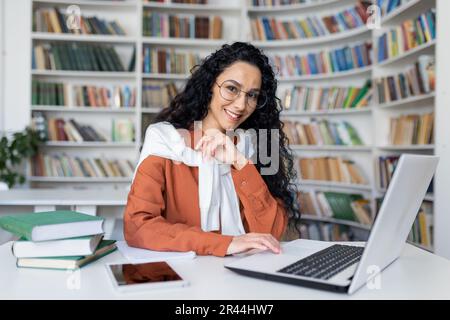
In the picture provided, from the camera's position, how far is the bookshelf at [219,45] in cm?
406

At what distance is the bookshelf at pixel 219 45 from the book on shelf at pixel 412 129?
0.21 metres

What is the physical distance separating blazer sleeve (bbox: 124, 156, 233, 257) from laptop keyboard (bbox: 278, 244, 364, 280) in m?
0.22

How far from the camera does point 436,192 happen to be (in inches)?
109

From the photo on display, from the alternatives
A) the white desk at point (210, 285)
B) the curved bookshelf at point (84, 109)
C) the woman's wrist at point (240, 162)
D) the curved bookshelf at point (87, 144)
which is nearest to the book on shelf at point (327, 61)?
the curved bookshelf at point (84, 109)

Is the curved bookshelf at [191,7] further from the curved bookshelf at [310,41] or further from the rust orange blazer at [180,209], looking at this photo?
the rust orange blazer at [180,209]

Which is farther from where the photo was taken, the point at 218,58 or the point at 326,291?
the point at 218,58

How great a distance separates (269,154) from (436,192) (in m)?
1.53

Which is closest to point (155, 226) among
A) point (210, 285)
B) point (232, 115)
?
point (210, 285)

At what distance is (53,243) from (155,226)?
0.94ft

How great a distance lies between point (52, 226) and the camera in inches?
38.6

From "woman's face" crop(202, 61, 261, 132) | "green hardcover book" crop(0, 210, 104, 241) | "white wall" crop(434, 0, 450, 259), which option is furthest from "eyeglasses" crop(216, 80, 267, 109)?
"white wall" crop(434, 0, 450, 259)

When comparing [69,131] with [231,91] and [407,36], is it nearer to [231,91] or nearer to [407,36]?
[407,36]

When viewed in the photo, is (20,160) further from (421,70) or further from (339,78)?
(421,70)

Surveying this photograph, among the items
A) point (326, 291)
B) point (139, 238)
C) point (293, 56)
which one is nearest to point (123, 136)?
point (293, 56)
